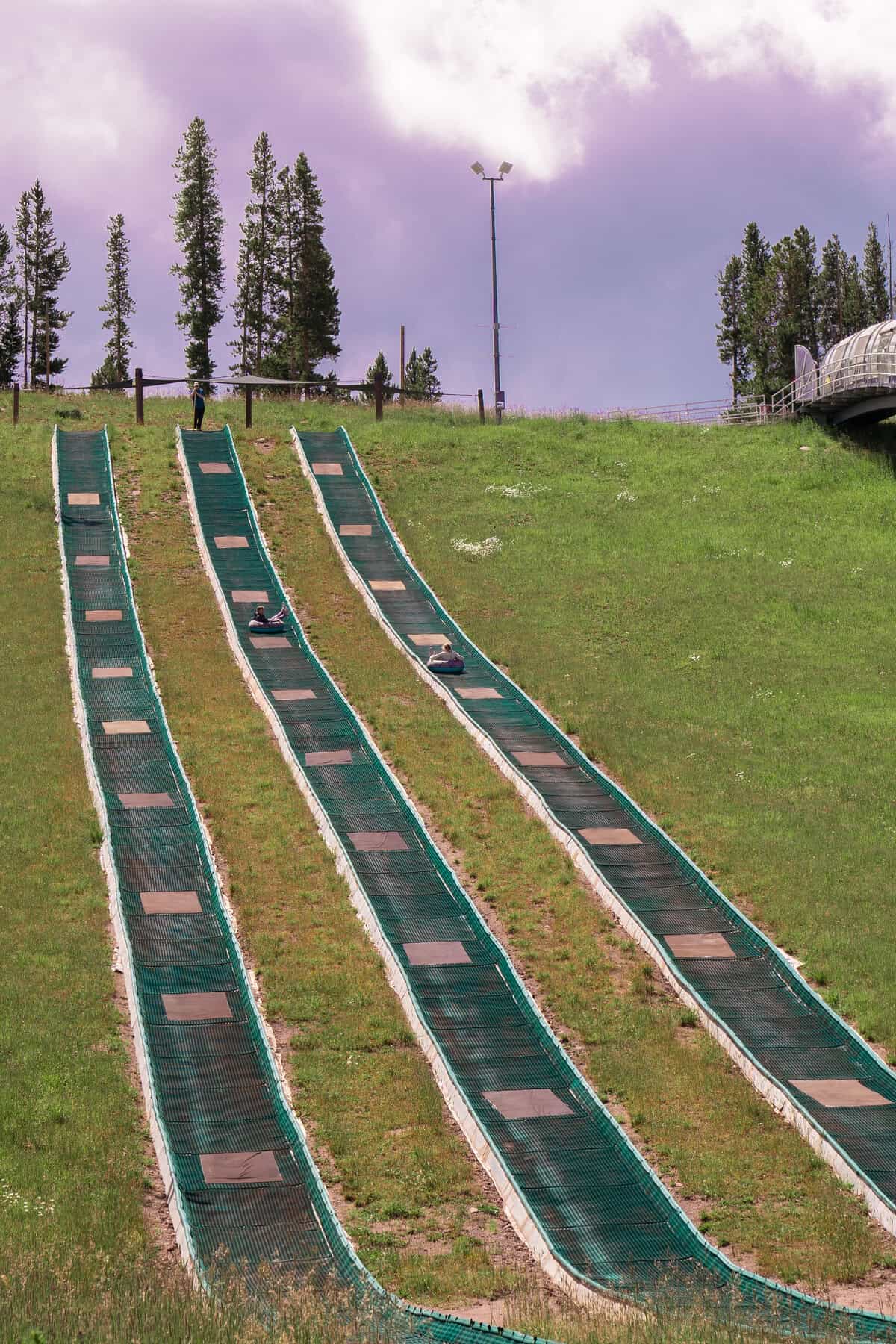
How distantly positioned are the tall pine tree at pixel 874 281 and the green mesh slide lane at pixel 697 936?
94252 millimetres

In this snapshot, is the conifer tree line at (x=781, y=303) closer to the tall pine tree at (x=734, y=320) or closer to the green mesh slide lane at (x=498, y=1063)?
the tall pine tree at (x=734, y=320)

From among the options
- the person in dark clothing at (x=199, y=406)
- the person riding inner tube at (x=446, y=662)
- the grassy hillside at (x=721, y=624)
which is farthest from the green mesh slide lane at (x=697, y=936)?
the person in dark clothing at (x=199, y=406)

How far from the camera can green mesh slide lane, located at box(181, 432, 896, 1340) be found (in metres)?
15.4

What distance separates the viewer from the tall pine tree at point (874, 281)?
12244 cm

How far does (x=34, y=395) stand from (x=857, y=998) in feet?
163

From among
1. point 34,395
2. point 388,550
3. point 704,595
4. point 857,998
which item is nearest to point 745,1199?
point 857,998

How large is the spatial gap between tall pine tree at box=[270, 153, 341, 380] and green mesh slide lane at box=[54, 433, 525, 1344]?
204 ft

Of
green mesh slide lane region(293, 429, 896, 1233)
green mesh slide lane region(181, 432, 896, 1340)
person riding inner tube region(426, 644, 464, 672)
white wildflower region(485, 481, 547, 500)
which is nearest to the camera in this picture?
green mesh slide lane region(181, 432, 896, 1340)

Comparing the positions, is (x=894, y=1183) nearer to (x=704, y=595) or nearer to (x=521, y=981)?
(x=521, y=981)

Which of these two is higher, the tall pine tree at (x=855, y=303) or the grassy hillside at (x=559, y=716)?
the tall pine tree at (x=855, y=303)

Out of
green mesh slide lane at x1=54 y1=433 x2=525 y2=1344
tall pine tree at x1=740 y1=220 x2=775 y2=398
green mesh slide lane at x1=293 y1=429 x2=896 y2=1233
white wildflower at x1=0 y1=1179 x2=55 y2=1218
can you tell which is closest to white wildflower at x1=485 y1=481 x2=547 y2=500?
green mesh slide lane at x1=293 y1=429 x2=896 y2=1233

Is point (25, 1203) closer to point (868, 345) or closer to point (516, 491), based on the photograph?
point (516, 491)

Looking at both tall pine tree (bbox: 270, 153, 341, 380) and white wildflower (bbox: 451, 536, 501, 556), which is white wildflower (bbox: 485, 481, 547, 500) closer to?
Answer: white wildflower (bbox: 451, 536, 501, 556)

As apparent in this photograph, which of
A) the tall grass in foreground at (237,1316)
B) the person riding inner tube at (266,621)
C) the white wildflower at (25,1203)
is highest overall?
the person riding inner tube at (266,621)
